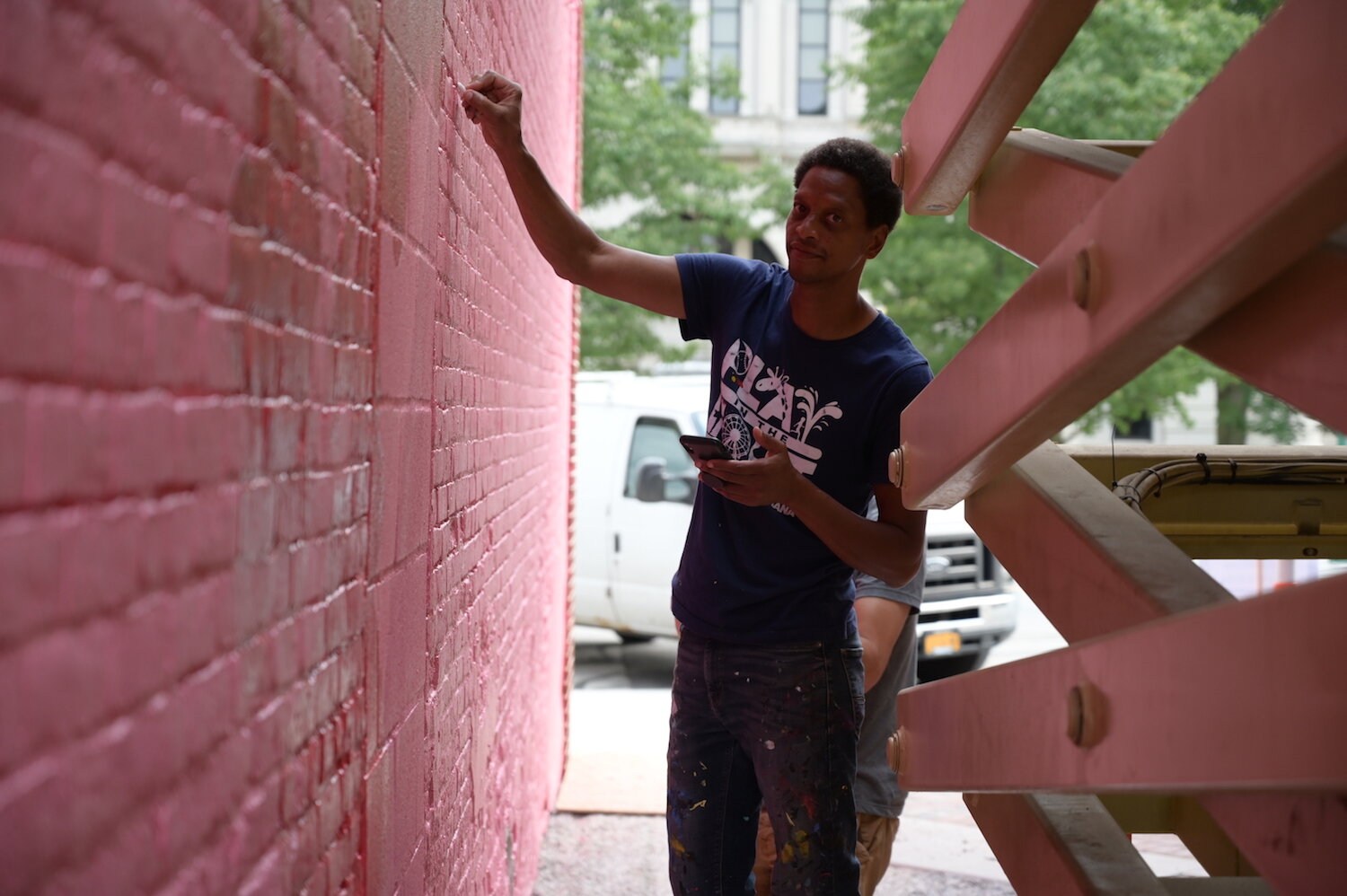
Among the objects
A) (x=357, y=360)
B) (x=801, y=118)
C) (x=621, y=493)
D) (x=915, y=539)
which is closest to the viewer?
(x=357, y=360)

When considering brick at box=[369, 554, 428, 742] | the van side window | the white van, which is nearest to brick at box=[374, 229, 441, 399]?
brick at box=[369, 554, 428, 742]

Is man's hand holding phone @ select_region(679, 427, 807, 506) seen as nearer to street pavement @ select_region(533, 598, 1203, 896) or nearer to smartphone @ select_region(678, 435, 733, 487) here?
smartphone @ select_region(678, 435, 733, 487)

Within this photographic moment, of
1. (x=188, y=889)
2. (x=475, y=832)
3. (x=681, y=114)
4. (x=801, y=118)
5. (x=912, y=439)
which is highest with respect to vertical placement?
(x=801, y=118)

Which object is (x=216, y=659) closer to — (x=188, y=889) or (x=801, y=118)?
(x=188, y=889)

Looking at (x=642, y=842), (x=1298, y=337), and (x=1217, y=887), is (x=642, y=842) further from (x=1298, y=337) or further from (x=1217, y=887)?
(x=1298, y=337)

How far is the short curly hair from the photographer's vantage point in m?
3.21

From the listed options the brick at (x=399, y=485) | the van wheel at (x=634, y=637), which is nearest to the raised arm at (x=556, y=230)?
the brick at (x=399, y=485)

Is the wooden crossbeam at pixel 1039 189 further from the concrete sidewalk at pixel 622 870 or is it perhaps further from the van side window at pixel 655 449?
the van side window at pixel 655 449

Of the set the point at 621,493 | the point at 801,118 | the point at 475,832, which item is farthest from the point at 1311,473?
the point at 801,118

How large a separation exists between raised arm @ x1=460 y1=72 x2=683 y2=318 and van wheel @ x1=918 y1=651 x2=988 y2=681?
277 inches

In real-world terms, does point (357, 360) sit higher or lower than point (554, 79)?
lower

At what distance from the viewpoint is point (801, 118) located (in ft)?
96.1

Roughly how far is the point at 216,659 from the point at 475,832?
2.29 m

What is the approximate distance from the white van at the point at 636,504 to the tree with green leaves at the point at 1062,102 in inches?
220
